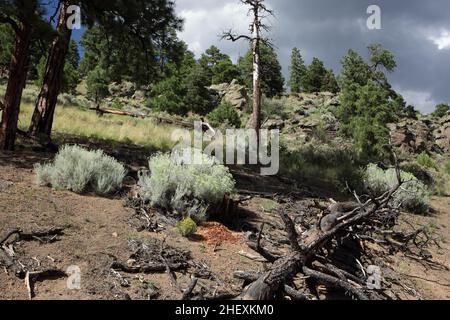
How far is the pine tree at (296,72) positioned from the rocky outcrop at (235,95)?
44.9 feet

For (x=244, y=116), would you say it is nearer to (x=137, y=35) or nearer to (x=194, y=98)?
(x=194, y=98)

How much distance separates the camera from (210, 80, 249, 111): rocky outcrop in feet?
127

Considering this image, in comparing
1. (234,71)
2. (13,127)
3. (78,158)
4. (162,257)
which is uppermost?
(234,71)

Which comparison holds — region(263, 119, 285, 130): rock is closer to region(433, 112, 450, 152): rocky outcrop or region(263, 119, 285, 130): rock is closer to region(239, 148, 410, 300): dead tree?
region(433, 112, 450, 152): rocky outcrop

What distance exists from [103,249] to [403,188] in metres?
8.19

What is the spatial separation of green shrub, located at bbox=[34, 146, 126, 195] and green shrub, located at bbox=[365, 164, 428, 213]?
5965 mm

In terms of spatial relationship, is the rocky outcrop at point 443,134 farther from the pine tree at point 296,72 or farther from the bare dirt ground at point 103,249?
the bare dirt ground at point 103,249

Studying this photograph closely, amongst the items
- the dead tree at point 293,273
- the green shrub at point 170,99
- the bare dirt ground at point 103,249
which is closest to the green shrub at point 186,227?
the bare dirt ground at point 103,249

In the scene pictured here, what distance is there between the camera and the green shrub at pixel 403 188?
1075cm

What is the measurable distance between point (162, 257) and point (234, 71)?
47.8 meters

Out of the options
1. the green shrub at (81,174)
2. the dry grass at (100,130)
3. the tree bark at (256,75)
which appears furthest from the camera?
the tree bark at (256,75)

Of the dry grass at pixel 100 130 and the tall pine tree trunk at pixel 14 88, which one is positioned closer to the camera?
the tall pine tree trunk at pixel 14 88
